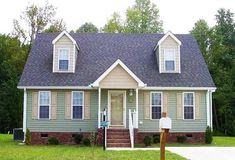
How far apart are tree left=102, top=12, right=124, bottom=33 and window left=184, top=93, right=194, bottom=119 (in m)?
25.1

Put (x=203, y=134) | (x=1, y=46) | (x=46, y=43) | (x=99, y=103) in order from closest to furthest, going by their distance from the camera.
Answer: (x=99, y=103), (x=203, y=134), (x=46, y=43), (x=1, y=46)

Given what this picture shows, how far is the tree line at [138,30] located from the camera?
4578cm

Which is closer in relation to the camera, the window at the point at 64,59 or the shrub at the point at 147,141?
the shrub at the point at 147,141

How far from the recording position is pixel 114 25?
174 ft

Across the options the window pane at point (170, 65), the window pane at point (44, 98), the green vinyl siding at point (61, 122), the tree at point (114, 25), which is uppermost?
the tree at point (114, 25)

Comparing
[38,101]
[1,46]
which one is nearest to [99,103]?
[38,101]

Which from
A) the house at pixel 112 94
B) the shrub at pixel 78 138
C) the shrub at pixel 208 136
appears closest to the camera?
the shrub at pixel 78 138

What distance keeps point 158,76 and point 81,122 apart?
587 centimetres

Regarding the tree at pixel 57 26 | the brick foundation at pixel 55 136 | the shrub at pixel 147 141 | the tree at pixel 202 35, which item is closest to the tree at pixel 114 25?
the tree at pixel 57 26

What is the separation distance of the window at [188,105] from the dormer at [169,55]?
190 centimetres

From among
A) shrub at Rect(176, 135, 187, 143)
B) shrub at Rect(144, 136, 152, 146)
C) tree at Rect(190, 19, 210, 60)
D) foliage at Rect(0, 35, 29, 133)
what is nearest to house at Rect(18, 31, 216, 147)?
shrub at Rect(176, 135, 187, 143)

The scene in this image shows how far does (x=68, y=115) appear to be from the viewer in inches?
1105

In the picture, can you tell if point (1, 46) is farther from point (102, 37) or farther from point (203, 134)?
point (203, 134)

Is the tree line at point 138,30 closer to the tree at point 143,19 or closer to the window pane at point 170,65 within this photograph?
the tree at point 143,19
